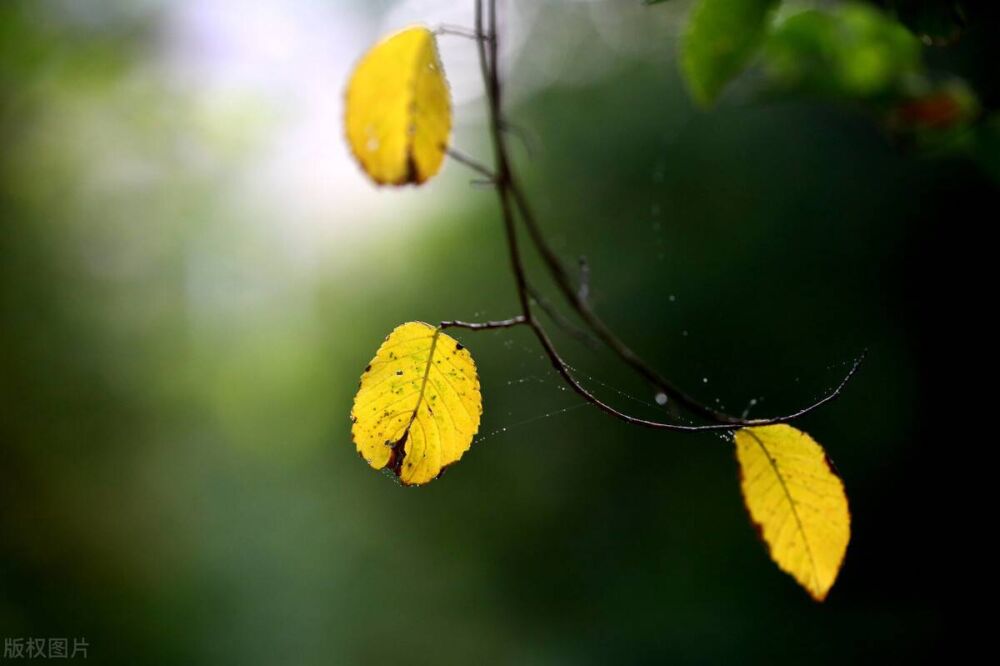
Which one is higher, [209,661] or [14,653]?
[14,653]

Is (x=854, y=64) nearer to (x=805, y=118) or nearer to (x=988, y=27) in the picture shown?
(x=988, y=27)

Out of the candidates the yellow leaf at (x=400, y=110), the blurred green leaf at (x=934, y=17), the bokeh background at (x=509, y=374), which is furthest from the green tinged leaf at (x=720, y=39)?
the bokeh background at (x=509, y=374)

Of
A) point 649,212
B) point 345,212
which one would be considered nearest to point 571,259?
point 649,212

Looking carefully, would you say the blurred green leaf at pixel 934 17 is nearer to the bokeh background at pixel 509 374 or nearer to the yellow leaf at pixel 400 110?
the yellow leaf at pixel 400 110

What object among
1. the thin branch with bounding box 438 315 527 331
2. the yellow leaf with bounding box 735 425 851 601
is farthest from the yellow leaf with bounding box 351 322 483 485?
the yellow leaf with bounding box 735 425 851 601

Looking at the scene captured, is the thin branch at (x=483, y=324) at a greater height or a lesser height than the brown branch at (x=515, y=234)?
lesser

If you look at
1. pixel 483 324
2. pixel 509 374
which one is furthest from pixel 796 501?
pixel 509 374

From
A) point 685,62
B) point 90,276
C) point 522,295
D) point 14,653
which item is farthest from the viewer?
point 90,276
